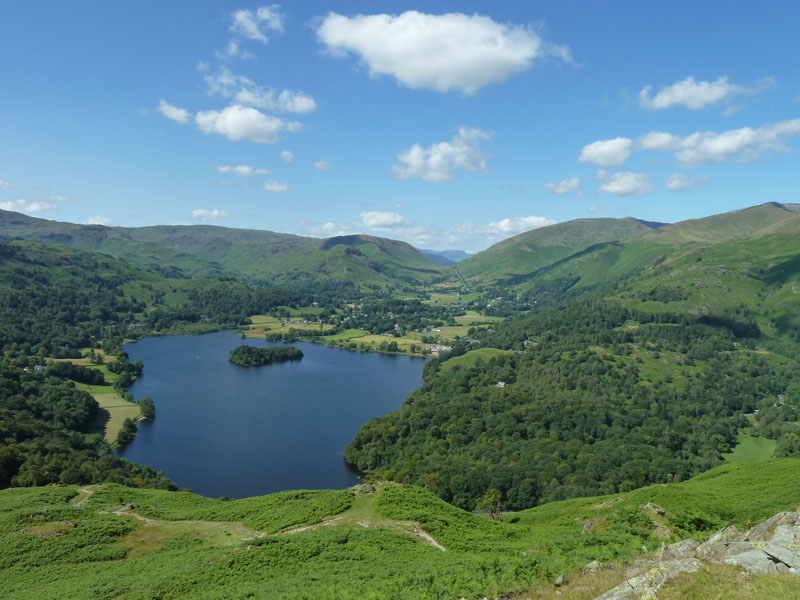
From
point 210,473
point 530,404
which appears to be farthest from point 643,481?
point 210,473

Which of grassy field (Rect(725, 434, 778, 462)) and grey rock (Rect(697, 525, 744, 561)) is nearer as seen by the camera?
grey rock (Rect(697, 525, 744, 561))

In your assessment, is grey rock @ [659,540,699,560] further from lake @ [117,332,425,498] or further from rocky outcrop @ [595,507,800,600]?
lake @ [117,332,425,498]

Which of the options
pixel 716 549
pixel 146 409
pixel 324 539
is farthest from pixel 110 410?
pixel 716 549

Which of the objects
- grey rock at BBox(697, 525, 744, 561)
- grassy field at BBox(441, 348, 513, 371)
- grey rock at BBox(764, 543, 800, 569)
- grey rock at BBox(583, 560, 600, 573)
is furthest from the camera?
grassy field at BBox(441, 348, 513, 371)

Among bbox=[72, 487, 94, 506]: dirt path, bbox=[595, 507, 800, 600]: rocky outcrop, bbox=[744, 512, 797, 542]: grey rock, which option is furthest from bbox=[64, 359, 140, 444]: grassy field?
bbox=[744, 512, 797, 542]: grey rock

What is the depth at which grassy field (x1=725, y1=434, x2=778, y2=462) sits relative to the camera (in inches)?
4181

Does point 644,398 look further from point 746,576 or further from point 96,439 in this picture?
point 96,439

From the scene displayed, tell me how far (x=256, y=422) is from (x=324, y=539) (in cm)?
10383

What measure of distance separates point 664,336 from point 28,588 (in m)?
214

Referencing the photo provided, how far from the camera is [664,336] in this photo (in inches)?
7441

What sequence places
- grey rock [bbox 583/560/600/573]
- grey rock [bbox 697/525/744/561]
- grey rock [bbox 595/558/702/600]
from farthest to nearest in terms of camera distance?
grey rock [bbox 583/560/600/573]
grey rock [bbox 697/525/744/561]
grey rock [bbox 595/558/702/600]

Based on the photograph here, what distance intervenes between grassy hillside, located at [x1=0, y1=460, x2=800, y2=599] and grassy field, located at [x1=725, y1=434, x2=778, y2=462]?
6556 centimetres

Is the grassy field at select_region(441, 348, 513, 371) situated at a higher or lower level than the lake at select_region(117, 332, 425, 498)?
higher

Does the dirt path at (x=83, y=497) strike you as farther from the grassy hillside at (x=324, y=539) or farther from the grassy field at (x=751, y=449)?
the grassy field at (x=751, y=449)
